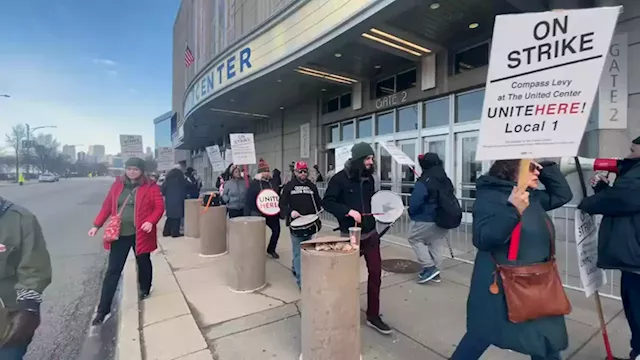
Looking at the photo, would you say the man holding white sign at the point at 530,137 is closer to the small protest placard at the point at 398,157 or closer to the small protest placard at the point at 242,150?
the small protest placard at the point at 398,157

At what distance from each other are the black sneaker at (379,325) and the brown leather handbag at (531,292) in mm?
1600

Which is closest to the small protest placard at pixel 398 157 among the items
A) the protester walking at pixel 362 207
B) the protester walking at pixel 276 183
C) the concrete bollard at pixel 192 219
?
the protester walking at pixel 362 207

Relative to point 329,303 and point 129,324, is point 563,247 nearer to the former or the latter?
point 329,303

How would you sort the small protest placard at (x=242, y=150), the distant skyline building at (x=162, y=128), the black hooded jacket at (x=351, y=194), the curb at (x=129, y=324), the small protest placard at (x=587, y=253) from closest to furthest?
the small protest placard at (x=587, y=253), the curb at (x=129, y=324), the black hooded jacket at (x=351, y=194), the small protest placard at (x=242, y=150), the distant skyline building at (x=162, y=128)

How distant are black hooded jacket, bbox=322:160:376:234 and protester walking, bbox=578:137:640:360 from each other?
179 centimetres

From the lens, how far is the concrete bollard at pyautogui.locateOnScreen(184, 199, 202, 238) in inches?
321

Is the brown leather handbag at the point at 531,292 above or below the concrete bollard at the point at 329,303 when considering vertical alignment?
above

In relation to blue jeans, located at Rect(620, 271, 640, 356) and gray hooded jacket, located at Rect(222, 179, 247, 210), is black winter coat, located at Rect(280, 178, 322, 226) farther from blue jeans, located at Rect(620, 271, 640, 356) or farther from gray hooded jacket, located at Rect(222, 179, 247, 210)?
blue jeans, located at Rect(620, 271, 640, 356)

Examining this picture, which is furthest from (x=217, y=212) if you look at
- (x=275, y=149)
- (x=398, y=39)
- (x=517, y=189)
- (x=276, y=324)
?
(x=275, y=149)

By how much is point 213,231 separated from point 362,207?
389 cm

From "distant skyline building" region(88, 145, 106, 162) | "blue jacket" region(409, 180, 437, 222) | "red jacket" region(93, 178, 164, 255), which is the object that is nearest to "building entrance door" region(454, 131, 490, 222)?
"blue jacket" region(409, 180, 437, 222)

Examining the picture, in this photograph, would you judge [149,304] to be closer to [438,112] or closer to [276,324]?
[276,324]

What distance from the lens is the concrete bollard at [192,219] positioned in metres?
8.16

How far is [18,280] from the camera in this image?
6.41 feet
